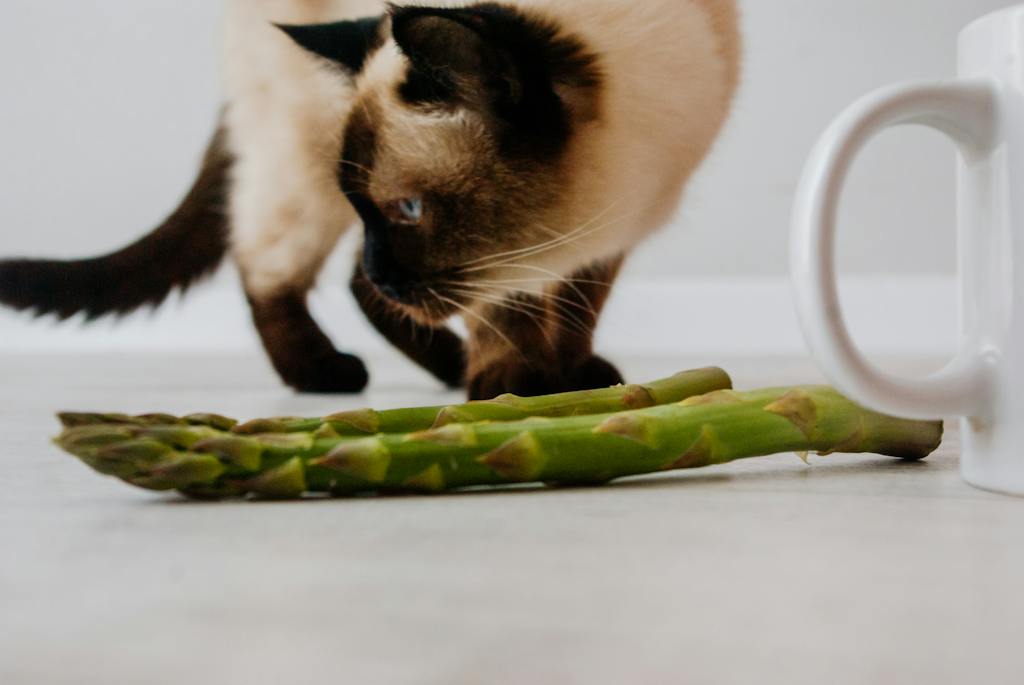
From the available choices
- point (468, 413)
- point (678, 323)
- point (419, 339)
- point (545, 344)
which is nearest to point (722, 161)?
point (678, 323)

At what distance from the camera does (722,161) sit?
1.83 m

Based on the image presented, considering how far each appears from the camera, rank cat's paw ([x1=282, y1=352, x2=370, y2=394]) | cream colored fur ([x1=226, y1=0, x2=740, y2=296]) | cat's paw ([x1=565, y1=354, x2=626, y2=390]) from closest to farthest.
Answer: cream colored fur ([x1=226, y1=0, x2=740, y2=296]), cat's paw ([x1=565, y1=354, x2=626, y2=390]), cat's paw ([x1=282, y1=352, x2=370, y2=394])

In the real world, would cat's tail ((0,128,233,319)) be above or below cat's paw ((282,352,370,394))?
above

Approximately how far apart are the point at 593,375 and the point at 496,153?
362 mm

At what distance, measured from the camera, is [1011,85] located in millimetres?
517

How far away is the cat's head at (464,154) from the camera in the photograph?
3.20 ft

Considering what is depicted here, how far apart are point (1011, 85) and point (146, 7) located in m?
1.76

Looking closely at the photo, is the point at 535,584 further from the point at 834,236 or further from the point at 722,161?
the point at 722,161

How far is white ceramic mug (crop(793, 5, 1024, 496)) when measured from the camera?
0.50 metres

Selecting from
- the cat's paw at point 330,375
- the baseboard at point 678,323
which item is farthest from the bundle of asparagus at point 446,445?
the baseboard at point 678,323

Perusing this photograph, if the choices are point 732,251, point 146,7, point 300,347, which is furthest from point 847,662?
point 146,7

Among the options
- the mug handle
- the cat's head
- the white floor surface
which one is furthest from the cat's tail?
the mug handle

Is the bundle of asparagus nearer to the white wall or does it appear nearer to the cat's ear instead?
the cat's ear

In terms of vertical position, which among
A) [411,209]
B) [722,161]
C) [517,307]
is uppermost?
[722,161]
